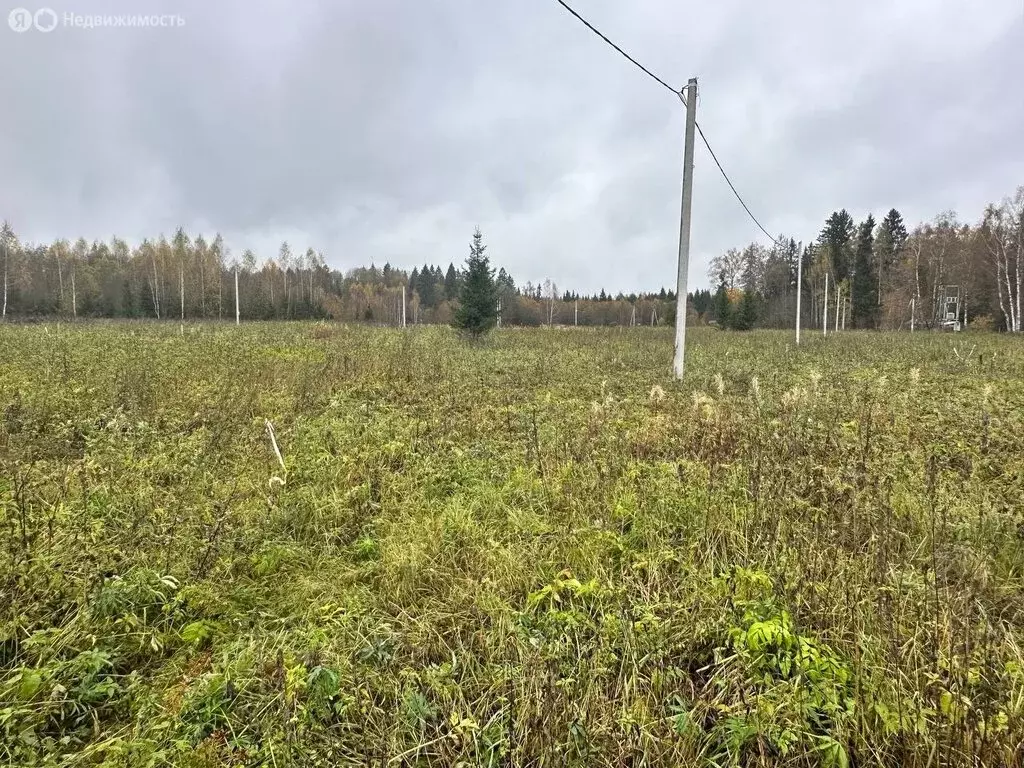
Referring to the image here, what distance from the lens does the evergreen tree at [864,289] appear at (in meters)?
42.5

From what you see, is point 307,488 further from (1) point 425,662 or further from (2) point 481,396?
(2) point 481,396

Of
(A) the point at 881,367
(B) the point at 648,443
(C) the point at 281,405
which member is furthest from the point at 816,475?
(A) the point at 881,367

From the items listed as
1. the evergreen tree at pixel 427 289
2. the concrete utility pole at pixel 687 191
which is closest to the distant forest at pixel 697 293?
the evergreen tree at pixel 427 289

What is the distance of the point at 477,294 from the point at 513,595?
15.6 meters

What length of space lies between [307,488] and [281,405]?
333 cm

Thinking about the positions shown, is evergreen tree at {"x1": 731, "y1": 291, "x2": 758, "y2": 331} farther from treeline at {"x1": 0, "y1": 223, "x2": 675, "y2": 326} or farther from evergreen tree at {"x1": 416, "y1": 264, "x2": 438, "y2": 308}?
evergreen tree at {"x1": 416, "y1": 264, "x2": 438, "y2": 308}

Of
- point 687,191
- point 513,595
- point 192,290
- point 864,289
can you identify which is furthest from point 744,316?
point 192,290

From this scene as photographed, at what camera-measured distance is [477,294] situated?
17500 millimetres

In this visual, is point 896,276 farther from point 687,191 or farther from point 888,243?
point 687,191

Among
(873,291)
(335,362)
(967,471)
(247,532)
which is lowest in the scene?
(247,532)

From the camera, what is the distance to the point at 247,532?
3.32 meters

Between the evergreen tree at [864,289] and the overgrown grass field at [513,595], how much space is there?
155 feet

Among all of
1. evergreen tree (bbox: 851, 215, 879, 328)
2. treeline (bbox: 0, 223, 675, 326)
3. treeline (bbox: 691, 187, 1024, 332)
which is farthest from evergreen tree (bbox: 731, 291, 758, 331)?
evergreen tree (bbox: 851, 215, 879, 328)

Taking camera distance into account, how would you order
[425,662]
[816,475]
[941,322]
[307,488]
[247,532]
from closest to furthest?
[425,662]
[247,532]
[816,475]
[307,488]
[941,322]
